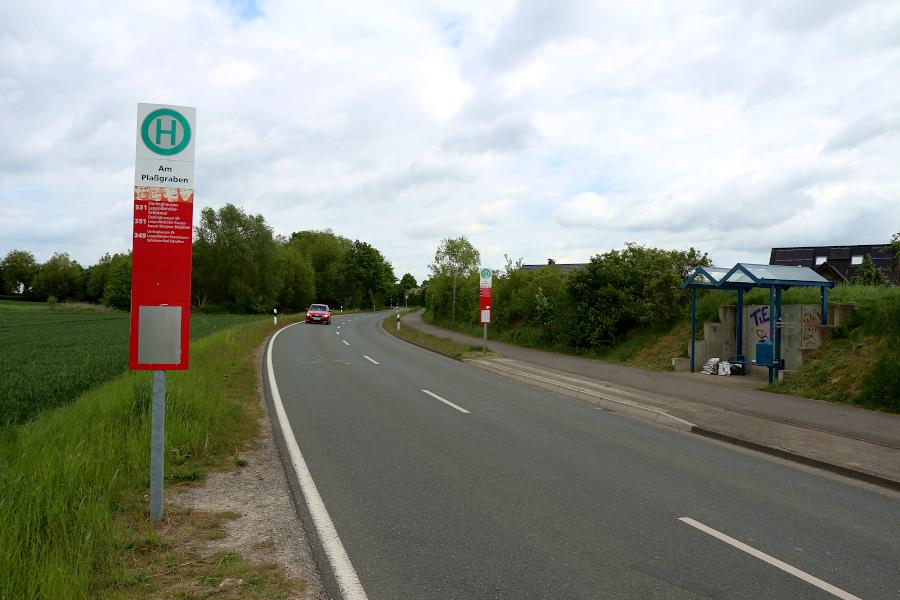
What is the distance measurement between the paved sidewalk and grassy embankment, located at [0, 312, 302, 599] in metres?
7.06

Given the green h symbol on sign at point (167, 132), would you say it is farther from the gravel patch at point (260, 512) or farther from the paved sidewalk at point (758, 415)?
the paved sidewalk at point (758, 415)

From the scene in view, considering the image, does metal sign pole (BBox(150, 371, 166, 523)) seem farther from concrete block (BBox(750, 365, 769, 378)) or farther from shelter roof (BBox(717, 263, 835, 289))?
concrete block (BBox(750, 365, 769, 378))

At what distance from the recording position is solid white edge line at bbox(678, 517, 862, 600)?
13.7 feet

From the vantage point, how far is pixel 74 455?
18.6ft

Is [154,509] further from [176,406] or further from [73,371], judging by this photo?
[73,371]

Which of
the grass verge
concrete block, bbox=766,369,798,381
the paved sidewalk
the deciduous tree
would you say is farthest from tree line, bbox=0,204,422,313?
concrete block, bbox=766,369,798,381

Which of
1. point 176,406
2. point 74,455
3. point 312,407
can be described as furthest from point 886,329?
point 74,455

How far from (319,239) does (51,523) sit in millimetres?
114820

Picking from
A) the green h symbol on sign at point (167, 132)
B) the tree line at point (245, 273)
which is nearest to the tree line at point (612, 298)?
the green h symbol on sign at point (167, 132)

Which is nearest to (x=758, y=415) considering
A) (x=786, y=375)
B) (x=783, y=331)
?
(x=786, y=375)

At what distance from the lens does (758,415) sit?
36.1 feet

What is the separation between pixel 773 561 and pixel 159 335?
507cm

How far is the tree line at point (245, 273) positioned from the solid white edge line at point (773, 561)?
75.8 meters

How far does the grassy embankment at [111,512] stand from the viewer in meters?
3.84
